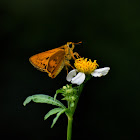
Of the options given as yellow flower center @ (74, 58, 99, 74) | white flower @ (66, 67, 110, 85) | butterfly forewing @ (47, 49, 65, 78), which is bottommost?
white flower @ (66, 67, 110, 85)

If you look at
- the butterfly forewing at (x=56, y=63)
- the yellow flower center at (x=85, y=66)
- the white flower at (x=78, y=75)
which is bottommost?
the white flower at (x=78, y=75)

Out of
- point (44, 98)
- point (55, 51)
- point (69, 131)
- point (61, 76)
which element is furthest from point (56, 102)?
point (61, 76)

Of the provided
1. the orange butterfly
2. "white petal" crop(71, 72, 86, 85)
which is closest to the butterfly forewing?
the orange butterfly

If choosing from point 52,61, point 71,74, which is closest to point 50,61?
point 52,61

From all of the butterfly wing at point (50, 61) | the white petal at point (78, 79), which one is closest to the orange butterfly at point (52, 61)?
the butterfly wing at point (50, 61)

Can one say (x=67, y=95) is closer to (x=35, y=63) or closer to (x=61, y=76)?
(x=35, y=63)

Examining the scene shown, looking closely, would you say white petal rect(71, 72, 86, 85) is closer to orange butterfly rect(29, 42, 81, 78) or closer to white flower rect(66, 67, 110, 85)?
white flower rect(66, 67, 110, 85)

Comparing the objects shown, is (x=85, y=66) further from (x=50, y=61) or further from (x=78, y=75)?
(x=50, y=61)

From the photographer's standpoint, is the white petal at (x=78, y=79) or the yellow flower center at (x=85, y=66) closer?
the white petal at (x=78, y=79)

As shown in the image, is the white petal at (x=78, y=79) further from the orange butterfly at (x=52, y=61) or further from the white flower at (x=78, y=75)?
the orange butterfly at (x=52, y=61)
